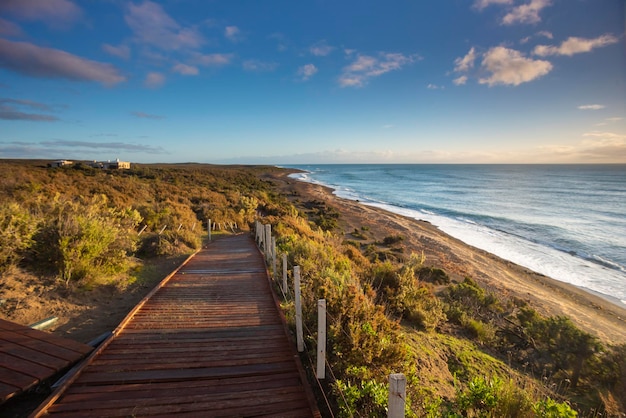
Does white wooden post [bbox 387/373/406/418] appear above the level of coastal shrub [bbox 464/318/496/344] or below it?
above

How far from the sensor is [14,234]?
6.01 meters

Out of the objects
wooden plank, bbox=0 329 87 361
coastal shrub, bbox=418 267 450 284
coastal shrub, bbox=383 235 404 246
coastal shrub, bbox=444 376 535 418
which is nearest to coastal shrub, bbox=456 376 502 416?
coastal shrub, bbox=444 376 535 418

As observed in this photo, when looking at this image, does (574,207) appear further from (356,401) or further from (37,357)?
(37,357)

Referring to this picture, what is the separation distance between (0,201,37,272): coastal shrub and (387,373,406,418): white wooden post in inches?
301

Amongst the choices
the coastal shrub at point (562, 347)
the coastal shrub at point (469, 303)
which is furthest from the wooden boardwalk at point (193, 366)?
the coastal shrub at point (562, 347)

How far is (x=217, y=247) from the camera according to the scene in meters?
11.8

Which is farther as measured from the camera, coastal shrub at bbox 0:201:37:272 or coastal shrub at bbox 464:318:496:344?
coastal shrub at bbox 464:318:496:344

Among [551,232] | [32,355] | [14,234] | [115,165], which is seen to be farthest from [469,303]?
[115,165]

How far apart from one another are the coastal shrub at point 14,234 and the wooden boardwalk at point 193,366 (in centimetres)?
290

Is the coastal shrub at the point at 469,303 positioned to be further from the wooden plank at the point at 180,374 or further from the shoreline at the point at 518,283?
the wooden plank at the point at 180,374

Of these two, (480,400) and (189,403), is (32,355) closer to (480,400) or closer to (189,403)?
(189,403)

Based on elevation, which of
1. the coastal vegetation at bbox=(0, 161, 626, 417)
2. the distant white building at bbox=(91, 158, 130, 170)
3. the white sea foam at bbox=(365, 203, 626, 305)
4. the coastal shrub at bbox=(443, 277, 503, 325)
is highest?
the distant white building at bbox=(91, 158, 130, 170)

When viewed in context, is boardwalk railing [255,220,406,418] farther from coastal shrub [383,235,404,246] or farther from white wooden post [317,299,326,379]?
coastal shrub [383,235,404,246]

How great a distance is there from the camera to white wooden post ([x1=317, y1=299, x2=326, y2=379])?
3.46 meters
